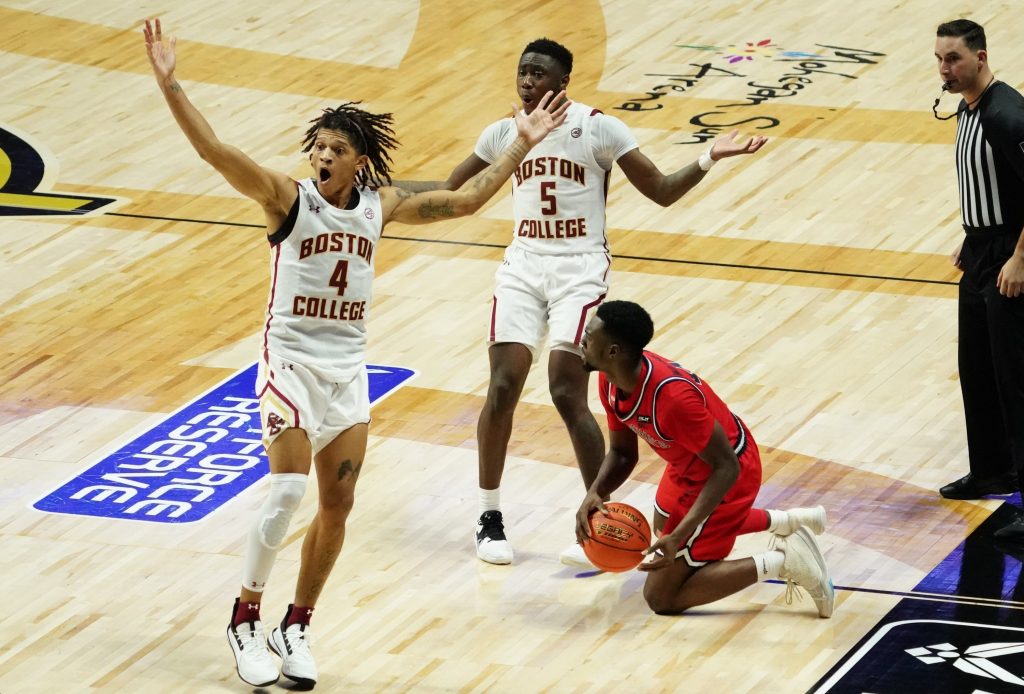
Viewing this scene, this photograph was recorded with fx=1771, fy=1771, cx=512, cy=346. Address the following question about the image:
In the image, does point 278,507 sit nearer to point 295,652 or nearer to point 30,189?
point 295,652

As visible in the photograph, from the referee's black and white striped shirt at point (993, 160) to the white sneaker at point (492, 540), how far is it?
237 centimetres

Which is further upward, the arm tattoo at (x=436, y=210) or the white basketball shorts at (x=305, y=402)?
the arm tattoo at (x=436, y=210)

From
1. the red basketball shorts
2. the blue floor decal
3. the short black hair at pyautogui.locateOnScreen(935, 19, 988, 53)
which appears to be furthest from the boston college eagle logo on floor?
the short black hair at pyautogui.locateOnScreen(935, 19, 988, 53)

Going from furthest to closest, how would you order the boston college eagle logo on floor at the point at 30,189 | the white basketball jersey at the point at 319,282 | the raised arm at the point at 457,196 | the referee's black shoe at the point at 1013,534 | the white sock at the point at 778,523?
the boston college eagle logo on floor at the point at 30,189 < the referee's black shoe at the point at 1013,534 < the white sock at the point at 778,523 < the raised arm at the point at 457,196 < the white basketball jersey at the point at 319,282

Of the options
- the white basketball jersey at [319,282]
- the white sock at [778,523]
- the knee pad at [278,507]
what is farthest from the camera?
the white sock at [778,523]

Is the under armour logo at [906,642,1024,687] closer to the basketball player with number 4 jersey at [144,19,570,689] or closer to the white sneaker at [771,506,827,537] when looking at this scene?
the white sneaker at [771,506,827,537]

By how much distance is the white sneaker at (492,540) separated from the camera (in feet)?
23.8

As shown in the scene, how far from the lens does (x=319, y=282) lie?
613 centimetres

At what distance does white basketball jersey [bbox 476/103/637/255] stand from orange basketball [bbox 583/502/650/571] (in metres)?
1.45

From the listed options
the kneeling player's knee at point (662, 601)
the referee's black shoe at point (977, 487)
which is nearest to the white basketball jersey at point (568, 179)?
the kneeling player's knee at point (662, 601)

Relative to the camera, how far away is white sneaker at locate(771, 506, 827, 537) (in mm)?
6766

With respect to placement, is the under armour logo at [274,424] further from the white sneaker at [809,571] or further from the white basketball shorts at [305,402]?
Result: the white sneaker at [809,571]

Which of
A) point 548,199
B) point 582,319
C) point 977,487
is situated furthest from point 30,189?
point 977,487

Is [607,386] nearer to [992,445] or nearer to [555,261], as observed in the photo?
[555,261]
